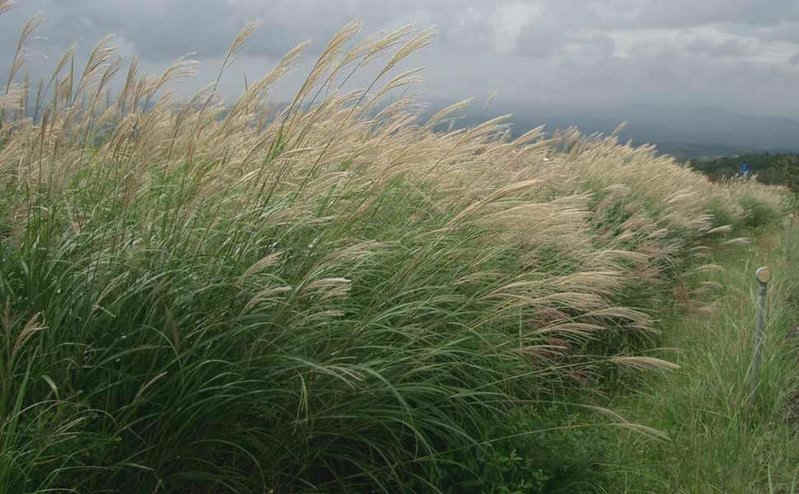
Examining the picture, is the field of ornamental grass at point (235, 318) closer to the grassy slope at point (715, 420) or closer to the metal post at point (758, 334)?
the grassy slope at point (715, 420)

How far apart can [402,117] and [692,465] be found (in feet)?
6.68

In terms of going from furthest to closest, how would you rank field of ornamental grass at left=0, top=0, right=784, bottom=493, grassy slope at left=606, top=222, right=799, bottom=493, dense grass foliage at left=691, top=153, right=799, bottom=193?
dense grass foliage at left=691, top=153, right=799, bottom=193 < grassy slope at left=606, top=222, right=799, bottom=493 < field of ornamental grass at left=0, top=0, right=784, bottom=493

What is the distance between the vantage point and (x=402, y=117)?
149 inches

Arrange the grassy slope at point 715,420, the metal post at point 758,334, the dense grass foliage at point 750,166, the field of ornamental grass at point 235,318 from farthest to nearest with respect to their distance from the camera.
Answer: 1. the dense grass foliage at point 750,166
2. the metal post at point 758,334
3. the grassy slope at point 715,420
4. the field of ornamental grass at point 235,318

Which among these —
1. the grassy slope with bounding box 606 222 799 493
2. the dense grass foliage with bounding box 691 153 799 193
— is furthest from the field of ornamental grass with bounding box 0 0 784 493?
the dense grass foliage with bounding box 691 153 799 193

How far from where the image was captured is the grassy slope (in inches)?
108

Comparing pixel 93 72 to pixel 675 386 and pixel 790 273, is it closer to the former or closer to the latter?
pixel 675 386

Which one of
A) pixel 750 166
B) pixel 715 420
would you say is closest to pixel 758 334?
pixel 715 420

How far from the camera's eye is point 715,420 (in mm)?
3254

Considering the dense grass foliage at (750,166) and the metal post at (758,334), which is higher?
the metal post at (758,334)

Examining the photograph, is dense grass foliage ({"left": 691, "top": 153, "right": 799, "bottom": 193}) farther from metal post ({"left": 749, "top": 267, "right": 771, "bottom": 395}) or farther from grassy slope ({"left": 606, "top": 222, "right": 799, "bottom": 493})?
metal post ({"left": 749, "top": 267, "right": 771, "bottom": 395})

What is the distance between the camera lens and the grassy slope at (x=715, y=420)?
2748 mm

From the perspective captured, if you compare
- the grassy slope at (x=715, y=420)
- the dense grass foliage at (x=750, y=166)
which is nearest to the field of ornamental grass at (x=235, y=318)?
the grassy slope at (x=715, y=420)

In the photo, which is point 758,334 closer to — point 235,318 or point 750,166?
point 235,318
